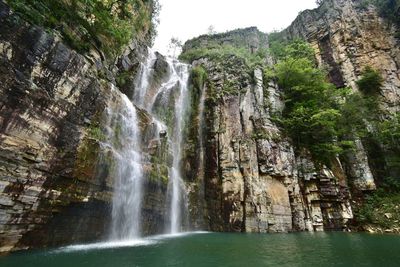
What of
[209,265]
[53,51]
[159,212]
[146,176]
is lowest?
[209,265]

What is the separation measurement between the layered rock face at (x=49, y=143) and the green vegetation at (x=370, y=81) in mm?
A: 27970

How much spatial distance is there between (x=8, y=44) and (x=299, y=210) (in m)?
19.1

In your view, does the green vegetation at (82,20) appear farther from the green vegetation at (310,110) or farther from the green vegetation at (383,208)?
the green vegetation at (383,208)

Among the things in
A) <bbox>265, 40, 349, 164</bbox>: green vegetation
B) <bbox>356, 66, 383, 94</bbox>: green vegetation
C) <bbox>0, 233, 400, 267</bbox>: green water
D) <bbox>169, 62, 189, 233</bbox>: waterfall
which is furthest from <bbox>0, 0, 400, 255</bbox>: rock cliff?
<bbox>0, 233, 400, 267</bbox>: green water

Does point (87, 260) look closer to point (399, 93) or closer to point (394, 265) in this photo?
point (394, 265)

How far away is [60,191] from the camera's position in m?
10.4

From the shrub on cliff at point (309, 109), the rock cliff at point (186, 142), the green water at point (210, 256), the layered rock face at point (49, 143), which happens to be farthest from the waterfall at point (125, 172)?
the shrub on cliff at point (309, 109)

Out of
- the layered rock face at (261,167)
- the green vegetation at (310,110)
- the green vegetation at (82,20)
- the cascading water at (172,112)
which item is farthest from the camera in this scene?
the green vegetation at (310,110)

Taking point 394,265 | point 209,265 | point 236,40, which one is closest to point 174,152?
point 209,265

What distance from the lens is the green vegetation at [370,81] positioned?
28.4 meters

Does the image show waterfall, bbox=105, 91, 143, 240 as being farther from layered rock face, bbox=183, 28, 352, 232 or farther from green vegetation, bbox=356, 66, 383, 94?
green vegetation, bbox=356, 66, 383, 94

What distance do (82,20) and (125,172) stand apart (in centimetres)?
842

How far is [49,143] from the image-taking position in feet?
33.5

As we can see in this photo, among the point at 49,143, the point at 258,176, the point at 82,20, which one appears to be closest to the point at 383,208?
the point at 258,176
